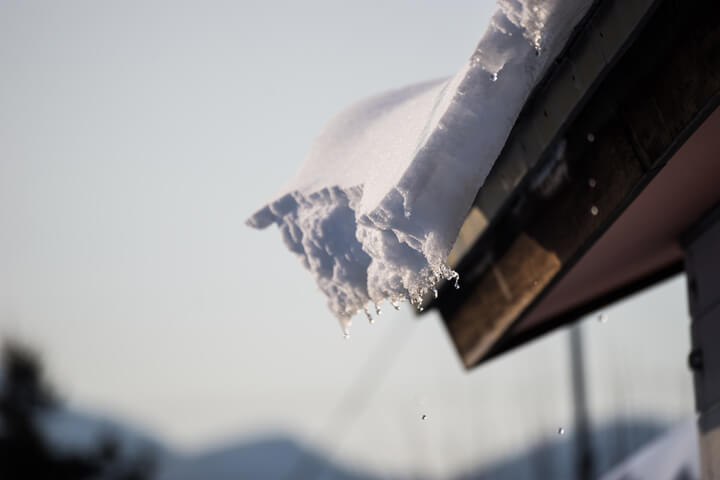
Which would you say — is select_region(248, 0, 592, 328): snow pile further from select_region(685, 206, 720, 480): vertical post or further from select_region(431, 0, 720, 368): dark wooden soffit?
select_region(685, 206, 720, 480): vertical post

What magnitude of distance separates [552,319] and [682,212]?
4.84 feet

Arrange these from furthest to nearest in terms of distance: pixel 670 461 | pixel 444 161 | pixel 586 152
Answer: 1. pixel 670 461
2. pixel 586 152
3. pixel 444 161

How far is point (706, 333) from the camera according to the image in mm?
3152

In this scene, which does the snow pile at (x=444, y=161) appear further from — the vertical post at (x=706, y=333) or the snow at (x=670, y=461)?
the snow at (x=670, y=461)

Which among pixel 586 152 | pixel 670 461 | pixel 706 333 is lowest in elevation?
pixel 670 461

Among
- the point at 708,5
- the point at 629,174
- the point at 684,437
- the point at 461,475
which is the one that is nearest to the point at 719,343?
the point at 629,174

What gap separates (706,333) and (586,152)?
1078 millimetres

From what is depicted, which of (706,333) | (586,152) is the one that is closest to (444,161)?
(586,152)

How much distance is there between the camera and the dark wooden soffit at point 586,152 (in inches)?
80.4

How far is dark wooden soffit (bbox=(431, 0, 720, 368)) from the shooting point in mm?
2043

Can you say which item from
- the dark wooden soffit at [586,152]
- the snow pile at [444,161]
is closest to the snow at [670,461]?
the dark wooden soffit at [586,152]

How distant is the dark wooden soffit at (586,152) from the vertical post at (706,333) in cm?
21

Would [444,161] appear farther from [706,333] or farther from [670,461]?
[670,461]

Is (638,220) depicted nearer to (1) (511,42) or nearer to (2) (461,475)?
(1) (511,42)
